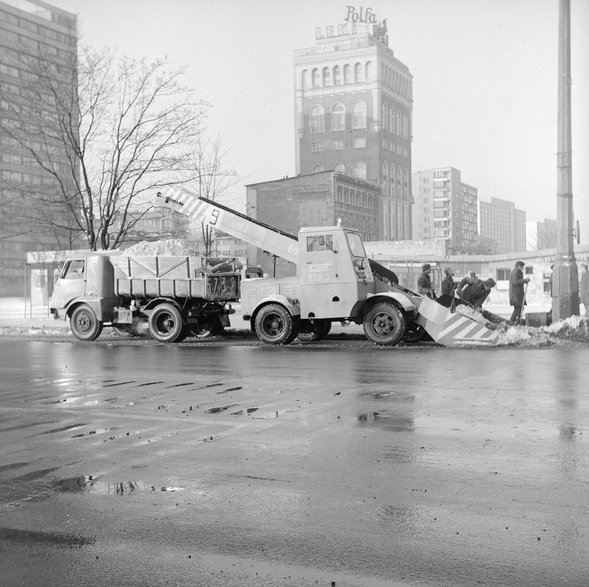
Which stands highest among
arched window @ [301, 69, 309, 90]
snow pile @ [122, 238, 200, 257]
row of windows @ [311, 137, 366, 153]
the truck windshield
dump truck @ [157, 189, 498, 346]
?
arched window @ [301, 69, 309, 90]

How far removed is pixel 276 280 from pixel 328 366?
5831 mm

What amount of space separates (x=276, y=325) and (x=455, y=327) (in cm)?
433

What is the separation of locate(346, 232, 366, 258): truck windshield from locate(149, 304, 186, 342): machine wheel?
4.96 metres

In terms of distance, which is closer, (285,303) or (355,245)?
(285,303)

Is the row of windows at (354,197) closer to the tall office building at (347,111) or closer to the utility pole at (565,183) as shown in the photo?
the tall office building at (347,111)

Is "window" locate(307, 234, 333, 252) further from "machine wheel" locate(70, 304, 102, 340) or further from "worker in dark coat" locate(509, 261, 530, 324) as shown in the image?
"machine wheel" locate(70, 304, 102, 340)

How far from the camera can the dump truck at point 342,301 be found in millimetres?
17859

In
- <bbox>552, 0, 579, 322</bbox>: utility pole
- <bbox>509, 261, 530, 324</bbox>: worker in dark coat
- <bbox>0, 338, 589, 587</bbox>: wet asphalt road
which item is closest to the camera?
<bbox>0, 338, 589, 587</bbox>: wet asphalt road

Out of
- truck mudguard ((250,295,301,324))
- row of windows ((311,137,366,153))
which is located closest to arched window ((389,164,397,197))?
row of windows ((311,137,366,153))

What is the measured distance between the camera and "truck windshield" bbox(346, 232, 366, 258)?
62.1ft

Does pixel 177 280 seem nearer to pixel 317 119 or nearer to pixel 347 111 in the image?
pixel 317 119

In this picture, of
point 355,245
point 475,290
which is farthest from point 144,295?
point 475,290

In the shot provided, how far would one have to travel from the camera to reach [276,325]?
19.1m

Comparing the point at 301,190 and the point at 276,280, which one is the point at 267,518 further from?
the point at 301,190
